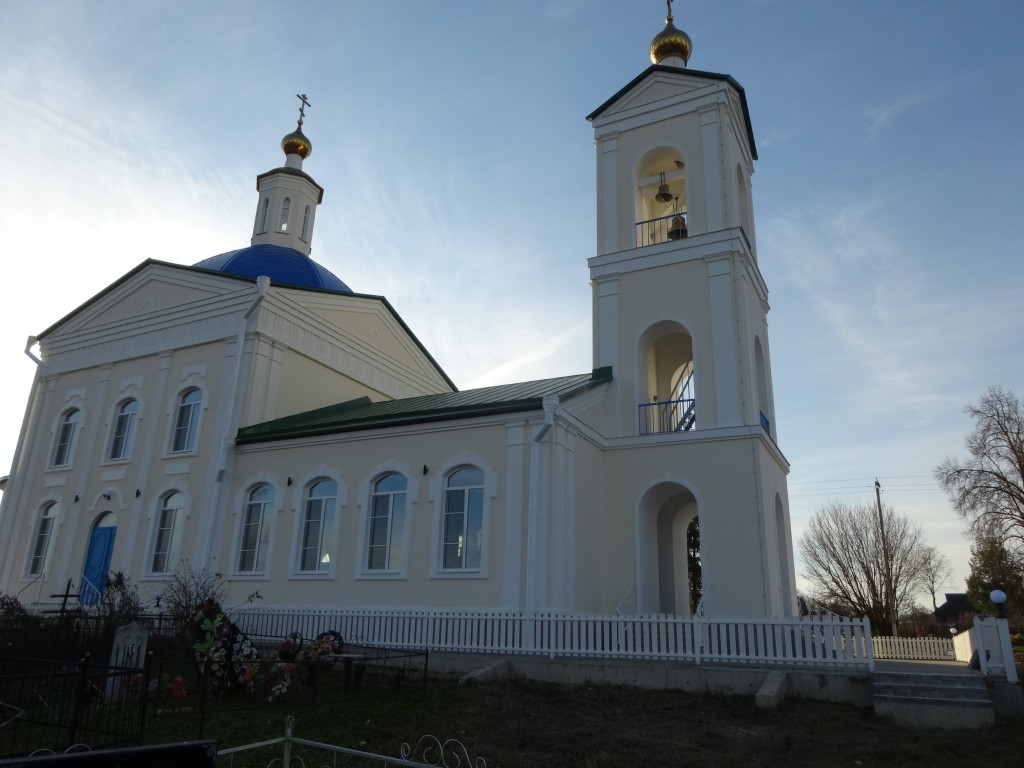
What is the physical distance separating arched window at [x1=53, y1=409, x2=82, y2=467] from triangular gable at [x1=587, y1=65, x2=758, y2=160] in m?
16.8

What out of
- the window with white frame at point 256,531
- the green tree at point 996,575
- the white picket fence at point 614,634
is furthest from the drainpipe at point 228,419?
the green tree at point 996,575

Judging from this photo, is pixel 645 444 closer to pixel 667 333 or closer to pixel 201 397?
pixel 667 333

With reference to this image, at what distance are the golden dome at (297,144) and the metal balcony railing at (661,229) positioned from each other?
15.0 meters

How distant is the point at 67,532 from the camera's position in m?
20.5

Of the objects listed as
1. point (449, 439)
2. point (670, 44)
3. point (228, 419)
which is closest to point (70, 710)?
point (449, 439)

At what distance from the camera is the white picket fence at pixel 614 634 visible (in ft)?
36.1

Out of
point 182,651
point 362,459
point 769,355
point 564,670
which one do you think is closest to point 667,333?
point 769,355

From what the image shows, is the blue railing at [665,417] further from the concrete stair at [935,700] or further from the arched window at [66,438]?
the arched window at [66,438]

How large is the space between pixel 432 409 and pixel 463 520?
2.51m

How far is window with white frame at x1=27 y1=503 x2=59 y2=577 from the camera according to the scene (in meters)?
20.8

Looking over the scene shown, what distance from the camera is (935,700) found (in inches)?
368

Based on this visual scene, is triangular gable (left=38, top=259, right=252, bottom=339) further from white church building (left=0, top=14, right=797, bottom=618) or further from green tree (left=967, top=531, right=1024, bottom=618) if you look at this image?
green tree (left=967, top=531, right=1024, bottom=618)

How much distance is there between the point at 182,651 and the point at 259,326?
8930 millimetres

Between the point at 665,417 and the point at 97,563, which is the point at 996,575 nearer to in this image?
the point at 665,417
